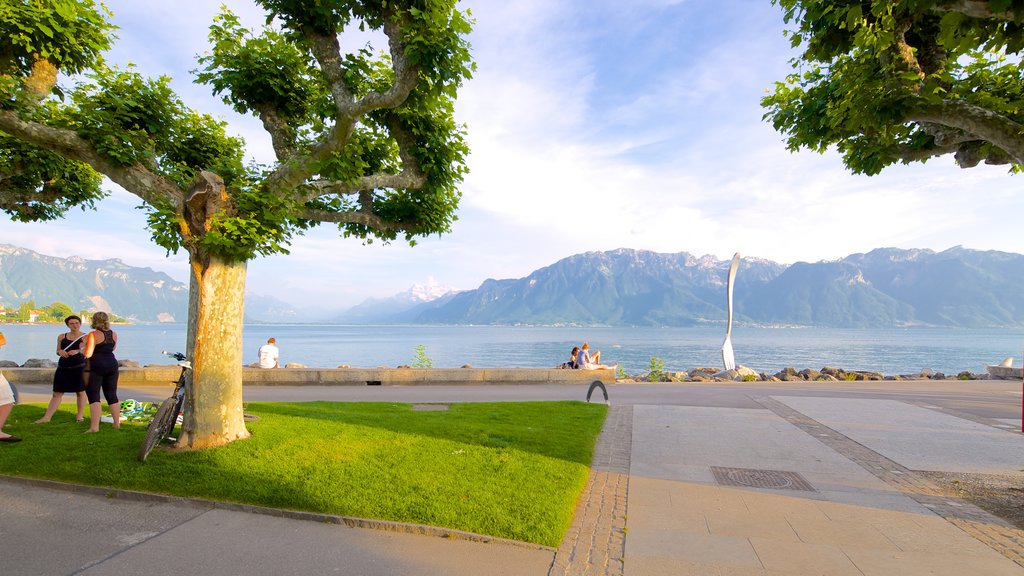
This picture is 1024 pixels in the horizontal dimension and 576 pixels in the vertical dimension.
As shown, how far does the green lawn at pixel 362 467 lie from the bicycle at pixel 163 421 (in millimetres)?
152

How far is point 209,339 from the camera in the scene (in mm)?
7145

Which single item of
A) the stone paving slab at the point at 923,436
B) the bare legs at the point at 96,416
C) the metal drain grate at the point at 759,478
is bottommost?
the stone paving slab at the point at 923,436

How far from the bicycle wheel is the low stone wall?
33.6 ft

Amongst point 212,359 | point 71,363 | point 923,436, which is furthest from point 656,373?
point 71,363

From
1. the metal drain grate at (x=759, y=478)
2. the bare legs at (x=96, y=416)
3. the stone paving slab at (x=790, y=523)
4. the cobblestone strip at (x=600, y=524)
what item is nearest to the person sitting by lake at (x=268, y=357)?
the bare legs at (x=96, y=416)

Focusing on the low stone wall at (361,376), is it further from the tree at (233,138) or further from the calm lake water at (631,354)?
the calm lake water at (631,354)

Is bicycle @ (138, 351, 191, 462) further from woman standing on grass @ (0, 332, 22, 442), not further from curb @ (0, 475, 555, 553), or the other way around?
woman standing on grass @ (0, 332, 22, 442)

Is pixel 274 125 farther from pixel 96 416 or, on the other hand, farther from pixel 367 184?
pixel 96 416

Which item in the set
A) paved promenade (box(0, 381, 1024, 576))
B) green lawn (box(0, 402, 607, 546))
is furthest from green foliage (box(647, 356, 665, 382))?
green lawn (box(0, 402, 607, 546))

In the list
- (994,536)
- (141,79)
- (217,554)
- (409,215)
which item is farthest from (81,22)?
(994,536)

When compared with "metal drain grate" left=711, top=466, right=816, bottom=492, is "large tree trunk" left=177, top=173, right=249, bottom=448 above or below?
above

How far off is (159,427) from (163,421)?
0.15 meters

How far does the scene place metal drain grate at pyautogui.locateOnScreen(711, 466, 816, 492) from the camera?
664cm

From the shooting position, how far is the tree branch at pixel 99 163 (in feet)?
23.3
